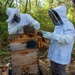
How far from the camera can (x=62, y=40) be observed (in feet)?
13.5

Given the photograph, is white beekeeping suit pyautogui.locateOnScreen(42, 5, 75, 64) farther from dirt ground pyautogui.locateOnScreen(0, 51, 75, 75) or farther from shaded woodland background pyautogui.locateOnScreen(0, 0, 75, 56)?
shaded woodland background pyautogui.locateOnScreen(0, 0, 75, 56)

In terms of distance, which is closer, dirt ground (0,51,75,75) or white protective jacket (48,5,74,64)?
white protective jacket (48,5,74,64)

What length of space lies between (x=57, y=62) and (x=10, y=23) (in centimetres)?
135

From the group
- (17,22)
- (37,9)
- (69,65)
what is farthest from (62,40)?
(37,9)

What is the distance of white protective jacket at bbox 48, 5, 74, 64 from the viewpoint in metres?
4.14

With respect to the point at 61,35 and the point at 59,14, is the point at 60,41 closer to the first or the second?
the point at 61,35

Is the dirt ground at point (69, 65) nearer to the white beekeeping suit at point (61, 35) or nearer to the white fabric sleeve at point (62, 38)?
the white beekeeping suit at point (61, 35)

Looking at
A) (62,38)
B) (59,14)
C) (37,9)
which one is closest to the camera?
(62,38)

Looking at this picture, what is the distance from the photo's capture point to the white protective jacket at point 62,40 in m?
4.14

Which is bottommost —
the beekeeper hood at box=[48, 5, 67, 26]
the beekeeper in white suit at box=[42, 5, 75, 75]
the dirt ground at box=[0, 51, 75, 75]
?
the dirt ground at box=[0, 51, 75, 75]

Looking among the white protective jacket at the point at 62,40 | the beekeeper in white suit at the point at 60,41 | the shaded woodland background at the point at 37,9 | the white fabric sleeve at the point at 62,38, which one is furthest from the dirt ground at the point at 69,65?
the white fabric sleeve at the point at 62,38

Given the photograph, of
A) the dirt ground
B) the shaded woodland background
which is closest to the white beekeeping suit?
the dirt ground

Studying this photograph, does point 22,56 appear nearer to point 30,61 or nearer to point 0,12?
point 30,61

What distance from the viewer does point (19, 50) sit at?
478 centimetres
